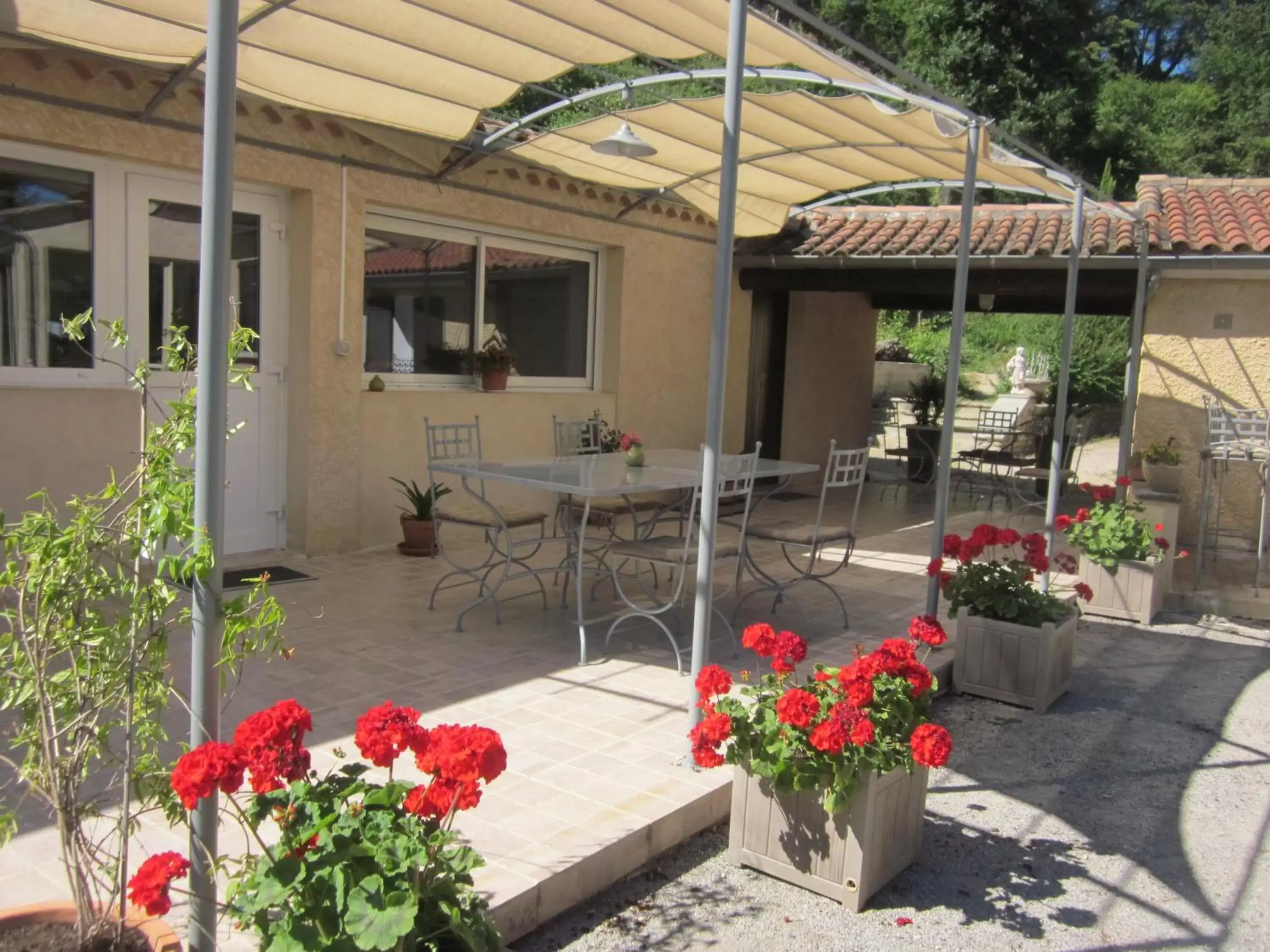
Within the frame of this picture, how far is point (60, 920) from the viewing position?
1.99 meters

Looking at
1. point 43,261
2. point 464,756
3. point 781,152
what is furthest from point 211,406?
point 781,152

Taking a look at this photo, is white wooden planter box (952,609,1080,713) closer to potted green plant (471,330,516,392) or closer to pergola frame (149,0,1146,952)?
pergola frame (149,0,1146,952)

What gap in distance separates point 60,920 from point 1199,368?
28.8ft

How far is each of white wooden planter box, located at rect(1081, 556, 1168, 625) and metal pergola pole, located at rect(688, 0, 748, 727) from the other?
382 cm

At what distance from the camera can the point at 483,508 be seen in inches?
244

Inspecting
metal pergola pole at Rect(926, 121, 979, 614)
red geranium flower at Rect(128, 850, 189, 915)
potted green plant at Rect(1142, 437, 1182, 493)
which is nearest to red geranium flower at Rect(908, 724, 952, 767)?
red geranium flower at Rect(128, 850, 189, 915)

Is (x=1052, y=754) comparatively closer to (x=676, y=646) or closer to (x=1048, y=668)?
(x=1048, y=668)

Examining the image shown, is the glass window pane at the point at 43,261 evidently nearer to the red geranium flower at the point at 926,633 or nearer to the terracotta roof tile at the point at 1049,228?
the red geranium flower at the point at 926,633

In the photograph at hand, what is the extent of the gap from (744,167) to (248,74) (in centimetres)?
323

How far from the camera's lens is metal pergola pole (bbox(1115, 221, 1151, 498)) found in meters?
7.58

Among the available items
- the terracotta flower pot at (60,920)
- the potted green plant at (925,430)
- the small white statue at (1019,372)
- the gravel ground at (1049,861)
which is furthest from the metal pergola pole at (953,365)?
the small white statue at (1019,372)

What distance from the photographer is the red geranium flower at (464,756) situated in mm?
1943

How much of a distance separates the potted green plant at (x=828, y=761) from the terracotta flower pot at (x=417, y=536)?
4.12 meters

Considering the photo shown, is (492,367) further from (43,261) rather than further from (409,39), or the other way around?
(409,39)
